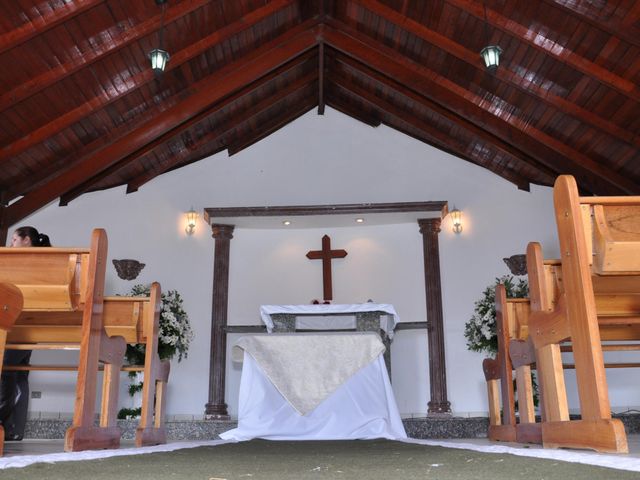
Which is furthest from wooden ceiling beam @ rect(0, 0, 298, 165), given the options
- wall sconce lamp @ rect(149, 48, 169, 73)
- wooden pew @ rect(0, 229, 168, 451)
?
wooden pew @ rect(0, 229, 168, 451)

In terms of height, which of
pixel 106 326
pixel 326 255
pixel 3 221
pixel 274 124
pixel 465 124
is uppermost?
pixel 274 124

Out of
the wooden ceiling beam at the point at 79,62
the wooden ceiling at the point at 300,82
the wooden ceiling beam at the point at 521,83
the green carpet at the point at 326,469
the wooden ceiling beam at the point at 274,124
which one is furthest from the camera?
the wooden ceiling beam at the point at 274,124

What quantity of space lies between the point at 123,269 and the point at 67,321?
3719 mm

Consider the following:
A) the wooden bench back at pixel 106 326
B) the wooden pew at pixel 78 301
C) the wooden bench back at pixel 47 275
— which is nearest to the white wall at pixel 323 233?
the wooden bench back at pixel 106 326

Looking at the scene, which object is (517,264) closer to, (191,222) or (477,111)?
(477,111)

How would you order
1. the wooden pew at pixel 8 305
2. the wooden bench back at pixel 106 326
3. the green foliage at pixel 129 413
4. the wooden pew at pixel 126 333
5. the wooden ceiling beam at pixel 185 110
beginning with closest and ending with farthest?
the wooden pew at pixel 8 305
the wooden bench back at pixel 106 326
the wooden pew at pixel 126 333
the green foliage at pixel 129 413
the wooden ceiling beam at pixel 185 110

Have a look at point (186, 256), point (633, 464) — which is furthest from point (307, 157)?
point (633, 464)

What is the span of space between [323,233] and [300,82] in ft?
6.25

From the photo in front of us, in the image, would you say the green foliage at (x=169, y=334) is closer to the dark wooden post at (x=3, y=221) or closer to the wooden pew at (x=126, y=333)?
the wooden pew at (x=126, y=333)

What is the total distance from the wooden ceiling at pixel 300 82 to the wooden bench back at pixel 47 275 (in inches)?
102

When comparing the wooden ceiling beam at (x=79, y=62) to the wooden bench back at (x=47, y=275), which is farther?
the wooden ceiling beam at (x=79, y=62)

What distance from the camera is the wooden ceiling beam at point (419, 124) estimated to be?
749 cm

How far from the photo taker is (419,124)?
7535 millimetres

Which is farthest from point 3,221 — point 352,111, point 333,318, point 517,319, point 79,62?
point 517,319
